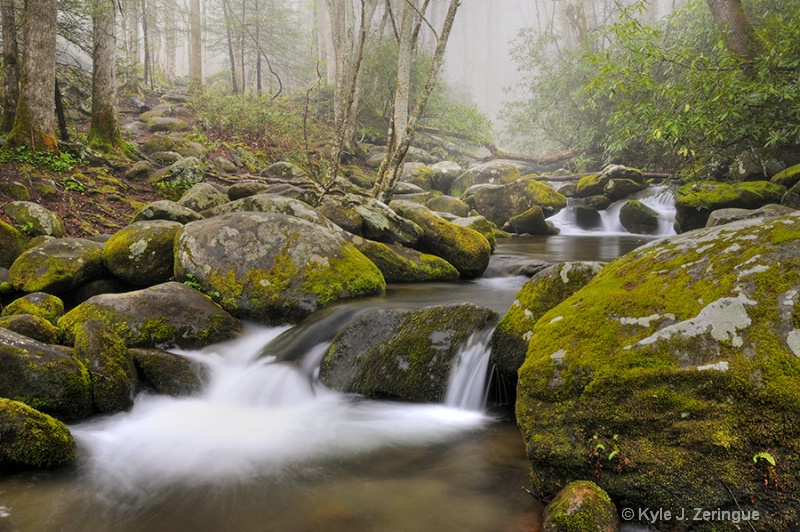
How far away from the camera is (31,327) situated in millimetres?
4602

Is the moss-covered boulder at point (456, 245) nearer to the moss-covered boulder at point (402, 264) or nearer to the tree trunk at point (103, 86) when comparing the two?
the moss-covered boulder at point (402, 264)

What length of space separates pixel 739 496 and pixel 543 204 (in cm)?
1405

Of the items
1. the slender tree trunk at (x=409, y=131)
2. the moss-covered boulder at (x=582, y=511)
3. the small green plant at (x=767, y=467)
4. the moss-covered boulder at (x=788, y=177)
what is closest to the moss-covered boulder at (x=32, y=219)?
the slender tree trunk at (x=409, y=131)

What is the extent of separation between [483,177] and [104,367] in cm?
1700

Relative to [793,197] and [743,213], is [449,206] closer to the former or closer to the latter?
[743,213]

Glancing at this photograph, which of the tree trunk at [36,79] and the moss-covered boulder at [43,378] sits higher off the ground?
the tree trunk at [36,79]

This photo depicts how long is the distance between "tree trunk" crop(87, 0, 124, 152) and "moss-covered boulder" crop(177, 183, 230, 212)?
13.2 ft

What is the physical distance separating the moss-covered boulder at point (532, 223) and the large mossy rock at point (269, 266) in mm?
8680

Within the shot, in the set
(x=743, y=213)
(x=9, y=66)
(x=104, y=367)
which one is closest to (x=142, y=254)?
(x=104, y=367)

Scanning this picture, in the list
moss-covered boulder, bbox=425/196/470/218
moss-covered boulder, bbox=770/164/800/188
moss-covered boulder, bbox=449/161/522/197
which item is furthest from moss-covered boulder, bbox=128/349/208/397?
moss-covered boulder, bbox=449/161/522/197

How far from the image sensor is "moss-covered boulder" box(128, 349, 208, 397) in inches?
177

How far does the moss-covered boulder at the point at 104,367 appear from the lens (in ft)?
13.3

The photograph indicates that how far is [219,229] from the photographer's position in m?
6.63

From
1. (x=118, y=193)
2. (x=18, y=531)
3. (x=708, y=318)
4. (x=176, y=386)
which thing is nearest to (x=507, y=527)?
(x=708, y=318)
